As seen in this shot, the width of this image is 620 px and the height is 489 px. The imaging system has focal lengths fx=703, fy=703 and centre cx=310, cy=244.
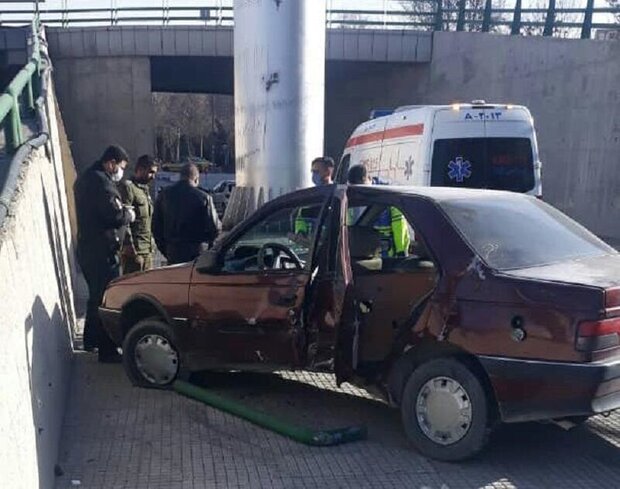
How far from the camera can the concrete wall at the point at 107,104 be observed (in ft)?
71.2

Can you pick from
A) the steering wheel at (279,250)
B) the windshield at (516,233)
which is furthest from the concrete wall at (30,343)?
the windshield at (516,233)

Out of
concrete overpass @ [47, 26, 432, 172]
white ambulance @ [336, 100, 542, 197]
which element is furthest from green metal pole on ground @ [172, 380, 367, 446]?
concrete overpass @ [47, 26, 432, 172]

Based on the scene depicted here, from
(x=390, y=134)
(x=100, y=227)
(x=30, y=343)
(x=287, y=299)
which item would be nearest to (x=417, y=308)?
(x=287, y=299)

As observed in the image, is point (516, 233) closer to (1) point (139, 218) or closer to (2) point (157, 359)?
(2) point (157, 359)

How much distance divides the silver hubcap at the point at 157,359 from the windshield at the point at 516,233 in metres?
2.40

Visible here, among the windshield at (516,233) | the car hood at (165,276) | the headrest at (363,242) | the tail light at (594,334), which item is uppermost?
the windshield at (516,233)

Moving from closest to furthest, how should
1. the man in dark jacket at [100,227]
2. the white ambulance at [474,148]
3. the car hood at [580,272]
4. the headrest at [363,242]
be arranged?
the car hood at [580,272]
the headrest at [363,242]
the man in dark jacket at [100,227]
the white ambulance at [474,148]

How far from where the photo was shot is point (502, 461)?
13.6ft

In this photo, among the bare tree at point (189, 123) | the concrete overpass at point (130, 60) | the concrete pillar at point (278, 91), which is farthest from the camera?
the bare tree at point (189, 123)

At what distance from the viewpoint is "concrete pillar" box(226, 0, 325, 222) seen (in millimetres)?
11156

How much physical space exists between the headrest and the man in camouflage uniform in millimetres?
2689

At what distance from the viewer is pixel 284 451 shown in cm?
428

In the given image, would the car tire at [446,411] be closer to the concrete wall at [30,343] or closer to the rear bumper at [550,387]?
the rear bumper at [550,387]

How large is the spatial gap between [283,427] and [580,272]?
6.67 ft
